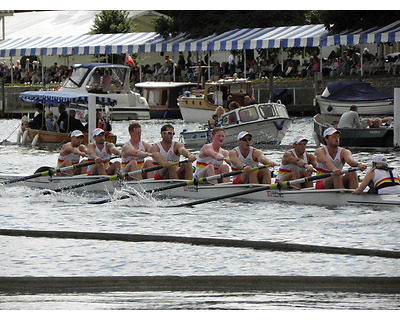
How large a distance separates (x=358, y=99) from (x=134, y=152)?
797 inches

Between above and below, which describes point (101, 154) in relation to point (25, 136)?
above

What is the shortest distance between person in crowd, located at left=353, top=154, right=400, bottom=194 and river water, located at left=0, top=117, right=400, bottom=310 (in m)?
0.39

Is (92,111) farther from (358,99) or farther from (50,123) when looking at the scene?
(358,99)

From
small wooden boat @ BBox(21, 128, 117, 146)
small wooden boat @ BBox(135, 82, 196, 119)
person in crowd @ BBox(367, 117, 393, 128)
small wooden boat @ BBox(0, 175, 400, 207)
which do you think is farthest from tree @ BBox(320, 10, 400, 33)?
small wooden boat @ BBox(0, 175, 400, 207)

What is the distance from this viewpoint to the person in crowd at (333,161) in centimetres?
1658

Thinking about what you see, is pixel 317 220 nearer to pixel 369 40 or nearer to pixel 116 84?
pixel 369 40

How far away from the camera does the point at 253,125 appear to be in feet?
99.6

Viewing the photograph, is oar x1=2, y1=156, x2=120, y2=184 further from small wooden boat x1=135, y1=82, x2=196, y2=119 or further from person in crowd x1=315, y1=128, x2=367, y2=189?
small wooden boat x1=135, y1=82, x2=196, y2=119

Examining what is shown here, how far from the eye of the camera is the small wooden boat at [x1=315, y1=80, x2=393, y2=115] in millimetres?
37688

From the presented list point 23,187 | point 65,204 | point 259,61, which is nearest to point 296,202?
point 65,204

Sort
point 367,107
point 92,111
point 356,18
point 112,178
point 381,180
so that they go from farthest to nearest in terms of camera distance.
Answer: point 356,18, point 367,107, point 92,111, point 112,178, point 381,180

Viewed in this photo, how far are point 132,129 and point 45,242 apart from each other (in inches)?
207

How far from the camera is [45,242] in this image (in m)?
14.1

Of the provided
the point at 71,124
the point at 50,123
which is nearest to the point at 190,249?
the point at 71,124
